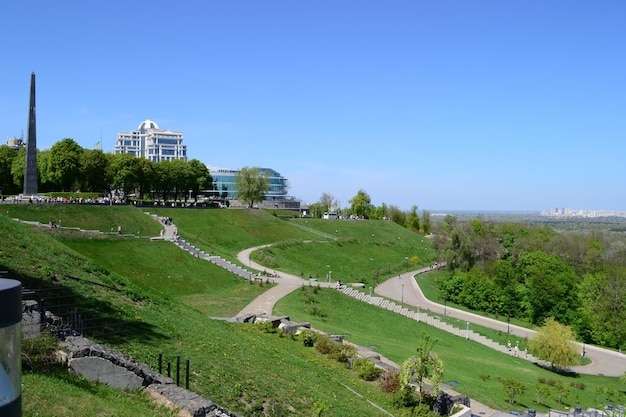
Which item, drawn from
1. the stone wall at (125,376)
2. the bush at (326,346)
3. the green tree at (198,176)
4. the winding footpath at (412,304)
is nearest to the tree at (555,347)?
the winding footpath at (412,304)

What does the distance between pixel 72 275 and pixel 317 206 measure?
372 ft

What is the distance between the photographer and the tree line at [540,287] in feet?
197

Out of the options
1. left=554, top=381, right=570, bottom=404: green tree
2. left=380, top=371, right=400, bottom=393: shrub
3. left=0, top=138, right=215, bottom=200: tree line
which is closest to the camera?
left=380, top=371, right=400, bottom=393: shrub

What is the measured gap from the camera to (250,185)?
350 ft

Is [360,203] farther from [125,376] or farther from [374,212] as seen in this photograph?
[125,376]

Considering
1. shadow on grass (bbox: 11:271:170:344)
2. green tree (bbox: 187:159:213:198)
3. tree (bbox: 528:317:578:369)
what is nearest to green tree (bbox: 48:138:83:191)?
green tree (bbox: 187:159:213:198)

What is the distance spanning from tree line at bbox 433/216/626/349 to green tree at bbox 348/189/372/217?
4998cm

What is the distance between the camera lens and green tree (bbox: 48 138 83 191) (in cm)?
8012

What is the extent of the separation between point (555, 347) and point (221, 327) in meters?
29.7

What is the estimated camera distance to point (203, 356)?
19.2 meters

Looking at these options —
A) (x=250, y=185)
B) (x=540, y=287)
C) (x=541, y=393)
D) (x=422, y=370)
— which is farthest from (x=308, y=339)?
(x=250, y=185)

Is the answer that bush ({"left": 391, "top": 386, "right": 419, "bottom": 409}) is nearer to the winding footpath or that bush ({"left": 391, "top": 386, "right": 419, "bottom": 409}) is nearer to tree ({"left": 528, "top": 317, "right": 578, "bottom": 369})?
the winding footpath

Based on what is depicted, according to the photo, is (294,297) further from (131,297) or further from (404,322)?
(131,297)

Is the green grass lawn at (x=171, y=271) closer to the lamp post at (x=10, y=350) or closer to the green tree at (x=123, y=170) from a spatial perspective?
the lamp post at (x=10, y=350)
